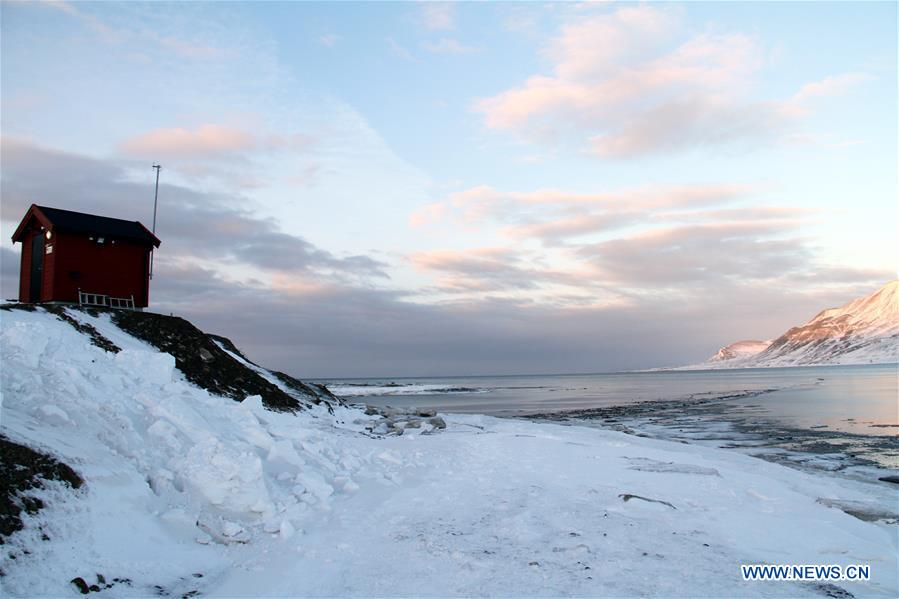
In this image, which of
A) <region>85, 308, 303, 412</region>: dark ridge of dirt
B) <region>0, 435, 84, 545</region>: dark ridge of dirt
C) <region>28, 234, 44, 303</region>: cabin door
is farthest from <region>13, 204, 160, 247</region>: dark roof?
<region>0, 435, 84, 545</region>: dark ridge of dirt

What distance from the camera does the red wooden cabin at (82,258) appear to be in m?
22.5

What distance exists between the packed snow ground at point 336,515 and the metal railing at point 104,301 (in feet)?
41.2

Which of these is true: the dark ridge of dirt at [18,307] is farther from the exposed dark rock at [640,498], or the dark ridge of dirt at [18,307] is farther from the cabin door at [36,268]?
the exposed dark rock at [640,498]

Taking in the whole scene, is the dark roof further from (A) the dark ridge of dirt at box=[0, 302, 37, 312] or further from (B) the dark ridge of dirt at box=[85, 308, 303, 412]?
(A) the dark ridge of dirt at box=[0, 302, 37, 312]

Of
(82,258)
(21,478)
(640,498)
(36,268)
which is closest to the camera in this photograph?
(21,478)

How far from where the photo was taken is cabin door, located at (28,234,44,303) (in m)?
23.1

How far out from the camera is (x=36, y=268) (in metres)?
23.5

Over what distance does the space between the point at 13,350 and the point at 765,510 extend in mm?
14509

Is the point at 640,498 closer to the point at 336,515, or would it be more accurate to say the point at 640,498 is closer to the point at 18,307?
the point at 336,515

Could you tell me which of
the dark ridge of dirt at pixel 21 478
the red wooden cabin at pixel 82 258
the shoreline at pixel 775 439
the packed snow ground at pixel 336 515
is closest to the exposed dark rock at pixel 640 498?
the packed snow ground at pixel 336 515

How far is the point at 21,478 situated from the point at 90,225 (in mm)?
20436

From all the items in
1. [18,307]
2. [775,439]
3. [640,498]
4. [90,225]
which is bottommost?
[775,439]

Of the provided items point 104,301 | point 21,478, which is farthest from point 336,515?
point 104,301

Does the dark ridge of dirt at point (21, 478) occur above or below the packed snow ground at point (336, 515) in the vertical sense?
above
